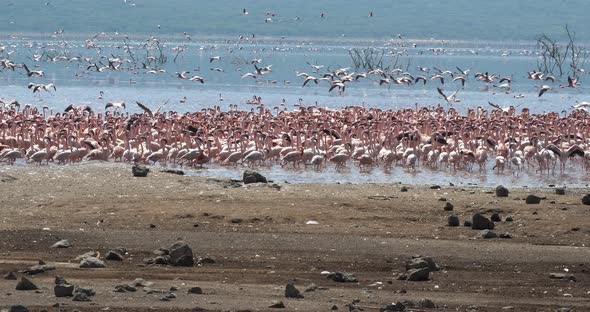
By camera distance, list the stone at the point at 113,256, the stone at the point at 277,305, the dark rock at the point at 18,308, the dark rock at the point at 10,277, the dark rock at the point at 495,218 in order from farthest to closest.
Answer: the dark rock at the point at 495,218 → the stone at the point at 113,256 → the dark rock at the point at 10,277 → the stone at the point at 277,305 → the dark rock at the point at 18,308

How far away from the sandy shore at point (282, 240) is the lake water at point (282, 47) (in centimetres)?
497

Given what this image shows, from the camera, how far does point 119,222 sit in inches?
491

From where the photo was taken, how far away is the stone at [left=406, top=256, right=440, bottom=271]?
964 cm

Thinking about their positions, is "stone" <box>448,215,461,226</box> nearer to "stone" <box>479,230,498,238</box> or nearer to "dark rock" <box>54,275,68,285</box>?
"stone" <box>479,230,498,238</box>

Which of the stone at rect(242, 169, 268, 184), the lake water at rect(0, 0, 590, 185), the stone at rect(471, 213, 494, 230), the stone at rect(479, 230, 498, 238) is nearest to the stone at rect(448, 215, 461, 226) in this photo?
the stone at rect(471, 213, 494, 230)

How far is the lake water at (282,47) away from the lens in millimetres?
43812

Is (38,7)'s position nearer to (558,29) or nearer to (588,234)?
(558,29)

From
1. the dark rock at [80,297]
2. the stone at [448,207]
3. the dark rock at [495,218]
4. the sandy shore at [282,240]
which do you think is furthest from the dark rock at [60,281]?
the stone at [448,207]

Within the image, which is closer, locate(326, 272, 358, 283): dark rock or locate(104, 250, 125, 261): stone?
locate(326, 272, 358, 283): dark rock

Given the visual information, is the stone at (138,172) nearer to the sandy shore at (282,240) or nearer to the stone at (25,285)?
the sandy shore at (282,240)

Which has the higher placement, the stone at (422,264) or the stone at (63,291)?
the stone at (63,291)

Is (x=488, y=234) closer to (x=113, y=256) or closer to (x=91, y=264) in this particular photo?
(x=113, y=256)

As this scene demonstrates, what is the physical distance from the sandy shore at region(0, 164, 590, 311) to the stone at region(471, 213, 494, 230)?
0.12 meters

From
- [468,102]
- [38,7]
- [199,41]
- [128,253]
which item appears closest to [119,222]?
[128,253]
